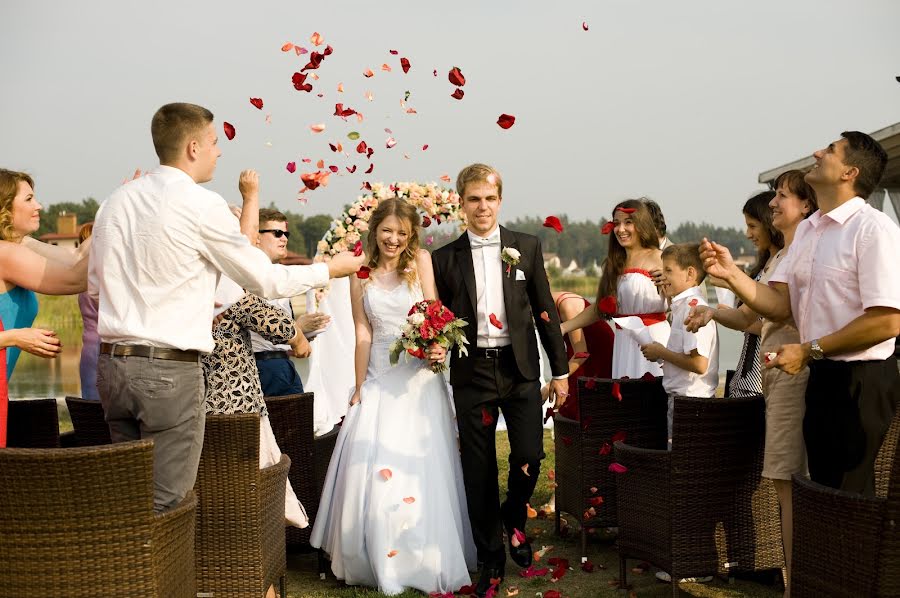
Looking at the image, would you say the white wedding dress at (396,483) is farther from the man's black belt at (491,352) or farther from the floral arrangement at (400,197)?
the floral arrangement at (400,197)

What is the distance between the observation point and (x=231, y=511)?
420cm

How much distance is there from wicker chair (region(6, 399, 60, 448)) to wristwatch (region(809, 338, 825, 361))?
3.49 metres

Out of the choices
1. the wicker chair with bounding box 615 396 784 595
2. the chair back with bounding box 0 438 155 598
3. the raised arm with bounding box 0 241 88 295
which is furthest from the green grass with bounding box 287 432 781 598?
the chair back with bounding box 0 438 155 598

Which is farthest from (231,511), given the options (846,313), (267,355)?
(846,313)

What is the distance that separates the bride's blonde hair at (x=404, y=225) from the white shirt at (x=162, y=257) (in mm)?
1949

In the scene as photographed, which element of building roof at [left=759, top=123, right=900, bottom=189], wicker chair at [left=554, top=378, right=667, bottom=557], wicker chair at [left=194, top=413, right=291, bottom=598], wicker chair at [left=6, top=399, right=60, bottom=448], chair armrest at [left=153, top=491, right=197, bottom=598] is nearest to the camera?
chair armrest at [left=153, top=491, right=197, bottom=598]

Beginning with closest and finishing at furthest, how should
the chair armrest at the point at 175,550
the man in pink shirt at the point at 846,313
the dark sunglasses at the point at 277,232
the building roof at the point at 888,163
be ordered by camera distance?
the chair armrest at the point at 175,550 → the man in pink shirt at the point at 846,313 → the dark sunglasses at the point at 277,232 → the building roof at the point at 888,163

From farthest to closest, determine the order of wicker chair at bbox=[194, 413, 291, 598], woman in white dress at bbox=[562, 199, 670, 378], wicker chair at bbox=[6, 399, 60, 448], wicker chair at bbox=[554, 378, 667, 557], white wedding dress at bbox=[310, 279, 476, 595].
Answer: woman in white dress at bbox=[562, 199, 670, 378] → wicker chair at bbox=[554, 378, 667, 557] → white wedding dress at bbox=[310, 279, 476, 595] → wicker chair at bbox=[6, 399, 60, 448] → wicker chair at bbox=[194, 413, 291, 598]

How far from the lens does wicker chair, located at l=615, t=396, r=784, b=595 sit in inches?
→ 176

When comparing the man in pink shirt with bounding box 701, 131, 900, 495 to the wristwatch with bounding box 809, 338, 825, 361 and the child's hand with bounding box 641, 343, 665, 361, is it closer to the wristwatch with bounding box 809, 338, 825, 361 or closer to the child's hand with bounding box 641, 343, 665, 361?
the wristwatch with bounding box 809, 338, 825, 361

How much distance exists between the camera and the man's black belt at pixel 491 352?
5.27 meters

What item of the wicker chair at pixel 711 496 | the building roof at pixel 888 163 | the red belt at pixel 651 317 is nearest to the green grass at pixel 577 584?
the wicker chair at pixel 711 496

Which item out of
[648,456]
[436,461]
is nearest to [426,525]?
[436,461]

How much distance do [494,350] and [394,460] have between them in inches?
32.8
